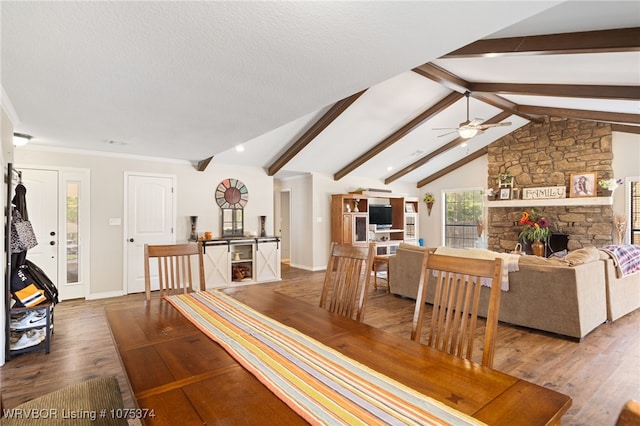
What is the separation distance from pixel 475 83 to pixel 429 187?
191 inches

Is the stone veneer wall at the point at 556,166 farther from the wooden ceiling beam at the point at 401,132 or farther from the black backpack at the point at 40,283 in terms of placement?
the black backpack at the point at 40,283

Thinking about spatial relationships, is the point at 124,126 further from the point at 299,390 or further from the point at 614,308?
the point at 614,308

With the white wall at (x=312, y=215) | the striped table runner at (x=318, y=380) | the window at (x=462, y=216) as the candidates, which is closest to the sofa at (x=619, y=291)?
the striped table runner at (x=318, y=380)

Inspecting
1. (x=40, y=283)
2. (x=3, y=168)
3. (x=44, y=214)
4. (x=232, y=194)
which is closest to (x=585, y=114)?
(x=232, y=194)

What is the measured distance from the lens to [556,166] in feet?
22.9

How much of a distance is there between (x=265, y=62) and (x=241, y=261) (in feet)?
14.9

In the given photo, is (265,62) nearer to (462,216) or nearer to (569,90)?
(569,90)

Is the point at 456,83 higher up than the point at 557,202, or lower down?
higher up

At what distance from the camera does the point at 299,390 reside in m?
1.01

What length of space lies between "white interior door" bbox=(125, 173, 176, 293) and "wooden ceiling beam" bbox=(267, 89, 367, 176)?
197 centimetres

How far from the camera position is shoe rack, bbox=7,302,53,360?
292 cm

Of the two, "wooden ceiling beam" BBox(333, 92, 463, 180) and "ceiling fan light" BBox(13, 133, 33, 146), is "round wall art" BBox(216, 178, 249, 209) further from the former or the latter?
"ceiling fan light" BBox(13, 133, 33, 146)

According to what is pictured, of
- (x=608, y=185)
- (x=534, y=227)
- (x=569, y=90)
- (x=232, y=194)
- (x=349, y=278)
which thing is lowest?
(x=349, y=278)

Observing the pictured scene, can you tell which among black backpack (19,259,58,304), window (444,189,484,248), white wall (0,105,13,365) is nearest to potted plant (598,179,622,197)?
window (444,189,484,248)
